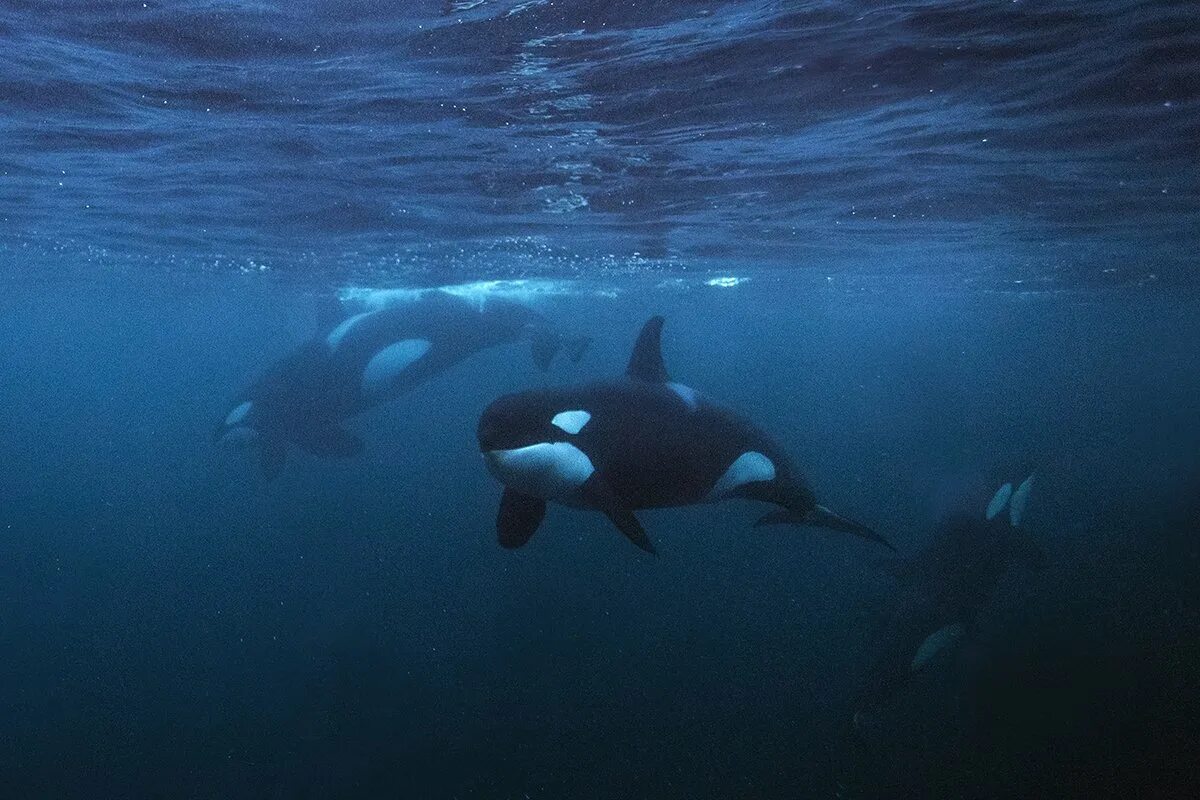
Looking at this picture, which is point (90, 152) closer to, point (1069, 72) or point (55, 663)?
point (55, 663)

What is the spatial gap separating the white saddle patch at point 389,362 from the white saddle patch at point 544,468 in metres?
12.2

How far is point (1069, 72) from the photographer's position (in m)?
9.74

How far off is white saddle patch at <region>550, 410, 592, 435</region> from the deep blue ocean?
2295 mm

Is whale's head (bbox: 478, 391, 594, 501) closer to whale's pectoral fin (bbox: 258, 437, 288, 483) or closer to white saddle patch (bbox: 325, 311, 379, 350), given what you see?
whale's pectoral fin (bbox: 258, 437, 288, 483)

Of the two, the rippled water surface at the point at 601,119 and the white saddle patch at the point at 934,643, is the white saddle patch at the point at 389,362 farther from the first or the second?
the white saddle patch at the point at 934,643

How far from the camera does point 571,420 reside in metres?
6.98

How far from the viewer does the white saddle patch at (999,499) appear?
14.4 m

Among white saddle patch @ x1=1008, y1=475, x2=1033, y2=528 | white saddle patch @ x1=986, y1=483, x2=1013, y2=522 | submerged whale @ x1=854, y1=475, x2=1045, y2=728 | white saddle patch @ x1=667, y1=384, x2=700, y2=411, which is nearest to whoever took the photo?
white saddle patch @ x1=667, y1=384, x2=700, y2=411

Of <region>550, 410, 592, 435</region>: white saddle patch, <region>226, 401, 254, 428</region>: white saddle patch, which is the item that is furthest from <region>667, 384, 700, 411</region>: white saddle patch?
<region>226, 401, 254, 428</region>: white saddle patch

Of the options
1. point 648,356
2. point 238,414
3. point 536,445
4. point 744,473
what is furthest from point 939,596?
point 238,414

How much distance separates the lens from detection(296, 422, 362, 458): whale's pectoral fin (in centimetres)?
1780

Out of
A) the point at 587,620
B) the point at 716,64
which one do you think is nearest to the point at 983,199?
the point at 716,64

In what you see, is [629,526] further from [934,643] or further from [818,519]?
[934,643]

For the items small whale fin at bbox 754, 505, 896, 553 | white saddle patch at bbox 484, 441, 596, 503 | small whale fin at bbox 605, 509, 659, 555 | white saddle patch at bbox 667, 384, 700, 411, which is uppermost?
white saddle patch at bbox 484, 441, 596, 503
